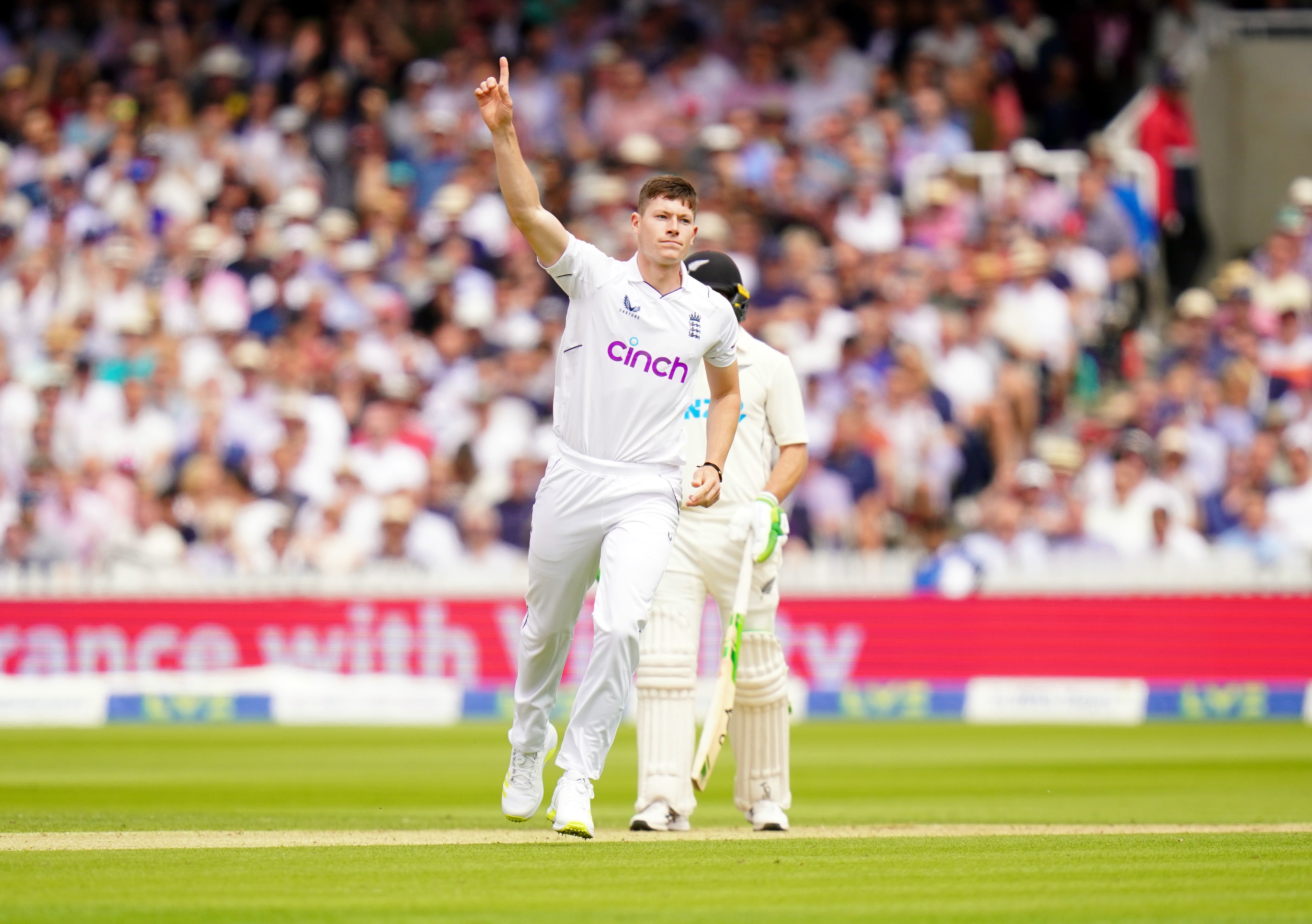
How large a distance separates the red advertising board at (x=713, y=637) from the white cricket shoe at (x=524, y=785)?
25.1ft

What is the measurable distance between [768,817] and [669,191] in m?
2.66

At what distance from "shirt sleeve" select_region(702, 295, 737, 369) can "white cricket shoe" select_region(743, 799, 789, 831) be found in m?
1.91

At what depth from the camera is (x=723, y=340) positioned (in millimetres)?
7617

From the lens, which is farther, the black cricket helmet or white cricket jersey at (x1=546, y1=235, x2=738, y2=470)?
the black cricket helmet

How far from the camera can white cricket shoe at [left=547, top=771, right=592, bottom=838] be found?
24.0 feet

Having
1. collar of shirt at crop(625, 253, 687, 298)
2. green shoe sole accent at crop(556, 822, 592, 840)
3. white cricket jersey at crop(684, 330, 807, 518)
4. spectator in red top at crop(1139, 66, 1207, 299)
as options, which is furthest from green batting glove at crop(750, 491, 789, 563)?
spectator in red top at crop(1139, 66, 1207, 299)

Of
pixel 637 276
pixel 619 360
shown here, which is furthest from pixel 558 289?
pixel 619 360

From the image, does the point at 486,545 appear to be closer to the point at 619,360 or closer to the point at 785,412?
the point at 785,412

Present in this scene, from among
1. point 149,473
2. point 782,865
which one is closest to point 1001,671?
point 149,473

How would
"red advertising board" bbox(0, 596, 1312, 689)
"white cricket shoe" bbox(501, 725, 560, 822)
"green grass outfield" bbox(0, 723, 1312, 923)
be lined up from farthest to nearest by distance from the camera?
"red advertising board" bbox(0, 596, 1312, 689)
"white cricket shoe" bbox(501, 725, 560, 822)
"green grass outfield" bbox(0, 723, 1312, 923)

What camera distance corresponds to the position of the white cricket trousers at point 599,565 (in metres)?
7.29

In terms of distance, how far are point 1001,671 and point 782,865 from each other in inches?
370

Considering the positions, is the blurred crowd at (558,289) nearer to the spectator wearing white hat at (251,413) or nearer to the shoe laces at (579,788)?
the spectator wearing white hat at (251,413)

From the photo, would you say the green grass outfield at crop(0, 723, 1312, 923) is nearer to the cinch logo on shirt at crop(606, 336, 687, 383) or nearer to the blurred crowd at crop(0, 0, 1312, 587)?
the cinch logo on shirt at crop(606, 336, 687, 383)
